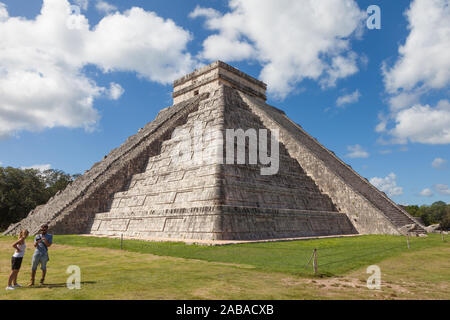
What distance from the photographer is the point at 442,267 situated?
26.2ft

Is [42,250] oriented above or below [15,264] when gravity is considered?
above

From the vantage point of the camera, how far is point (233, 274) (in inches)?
265

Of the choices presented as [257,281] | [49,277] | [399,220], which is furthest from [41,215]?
[399,220]

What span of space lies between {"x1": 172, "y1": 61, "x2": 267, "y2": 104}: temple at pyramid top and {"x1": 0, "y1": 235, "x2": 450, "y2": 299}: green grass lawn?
68.0 ft

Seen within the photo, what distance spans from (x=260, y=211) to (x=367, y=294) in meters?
9.05

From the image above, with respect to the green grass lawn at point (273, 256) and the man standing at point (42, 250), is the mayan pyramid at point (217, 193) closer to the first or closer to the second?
the green grass lawn at point (273, 256)

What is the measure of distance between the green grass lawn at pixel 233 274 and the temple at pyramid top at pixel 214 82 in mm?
20732

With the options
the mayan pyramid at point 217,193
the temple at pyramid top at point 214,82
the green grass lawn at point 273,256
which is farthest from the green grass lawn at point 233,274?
the temple at pyramid top at point 214,82

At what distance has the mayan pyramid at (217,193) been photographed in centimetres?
1393

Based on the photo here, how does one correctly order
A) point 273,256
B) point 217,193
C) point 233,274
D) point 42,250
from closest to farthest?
point 42,250, point 233,274, point 273,256, point 217,193

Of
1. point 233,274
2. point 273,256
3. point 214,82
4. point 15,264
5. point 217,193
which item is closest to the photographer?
point 15,264

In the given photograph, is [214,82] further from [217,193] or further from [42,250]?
[42,250]

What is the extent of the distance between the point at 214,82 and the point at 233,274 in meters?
24.0

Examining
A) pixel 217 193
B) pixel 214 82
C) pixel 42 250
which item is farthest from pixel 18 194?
pixel 42 250
